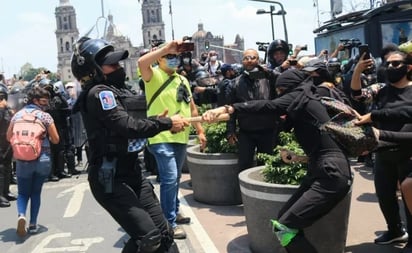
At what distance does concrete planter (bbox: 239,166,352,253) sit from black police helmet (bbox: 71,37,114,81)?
5.63ft

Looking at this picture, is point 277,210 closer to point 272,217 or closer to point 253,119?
point 272,217

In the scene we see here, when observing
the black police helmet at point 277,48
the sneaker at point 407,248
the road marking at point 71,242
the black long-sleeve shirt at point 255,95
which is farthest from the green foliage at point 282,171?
the black police helmet at point 277,48

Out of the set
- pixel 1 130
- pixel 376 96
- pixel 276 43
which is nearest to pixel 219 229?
pixel 376 96

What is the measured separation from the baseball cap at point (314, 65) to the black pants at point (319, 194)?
0.83 meters

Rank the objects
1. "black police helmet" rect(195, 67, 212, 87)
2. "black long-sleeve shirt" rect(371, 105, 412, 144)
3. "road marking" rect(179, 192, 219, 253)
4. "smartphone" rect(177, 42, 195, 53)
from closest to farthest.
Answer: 1. "black long-sleeve shirt" rect(371, 105, 412, 144)
2. "smartphone" rect(177, 42, 195, 53)
3. "road marking" rect(179, 192, 219, 253)
4. "black police helmet" rect(195, 67, 212, 87)

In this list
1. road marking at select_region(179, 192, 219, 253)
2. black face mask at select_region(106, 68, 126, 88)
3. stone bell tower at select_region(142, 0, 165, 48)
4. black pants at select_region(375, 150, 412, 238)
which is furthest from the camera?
stone bell tower at select_region(142, 0, 165, 48)

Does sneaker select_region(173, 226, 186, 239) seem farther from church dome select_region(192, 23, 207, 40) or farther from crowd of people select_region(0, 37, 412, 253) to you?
church dome select_region(192, 23, 207, 40)

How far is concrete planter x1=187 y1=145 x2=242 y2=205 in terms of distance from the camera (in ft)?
21.4

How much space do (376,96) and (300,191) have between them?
1.49m

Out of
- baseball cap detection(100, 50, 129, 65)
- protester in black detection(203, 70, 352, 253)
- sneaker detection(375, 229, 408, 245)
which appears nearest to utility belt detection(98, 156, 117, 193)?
baseball cap detection(100, 50, 129, 65)

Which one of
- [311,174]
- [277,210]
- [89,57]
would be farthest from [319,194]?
[89,57]

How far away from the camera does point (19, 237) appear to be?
20.4 feet

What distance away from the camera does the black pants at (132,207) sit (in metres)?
3.56

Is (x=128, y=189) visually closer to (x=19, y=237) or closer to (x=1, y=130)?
(x=19, y=237)
